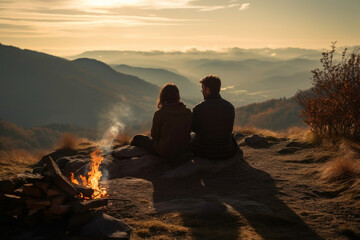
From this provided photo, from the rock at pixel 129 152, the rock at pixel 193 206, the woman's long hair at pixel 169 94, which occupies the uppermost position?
the woman's long hair at pixel 169 94

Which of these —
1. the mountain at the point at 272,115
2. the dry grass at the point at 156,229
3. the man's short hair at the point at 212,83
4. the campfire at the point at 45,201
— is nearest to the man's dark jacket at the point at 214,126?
the man's short hair at the point at 212,83

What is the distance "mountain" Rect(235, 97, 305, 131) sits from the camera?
7444cm

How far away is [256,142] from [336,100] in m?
3.00

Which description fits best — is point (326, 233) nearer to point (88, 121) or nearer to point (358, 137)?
point (358, 137)

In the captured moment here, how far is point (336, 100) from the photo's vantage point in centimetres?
932

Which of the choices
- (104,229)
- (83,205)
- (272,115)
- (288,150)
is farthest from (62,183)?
(272,115)

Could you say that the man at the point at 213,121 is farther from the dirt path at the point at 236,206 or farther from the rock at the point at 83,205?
the rock at the point at 83,205

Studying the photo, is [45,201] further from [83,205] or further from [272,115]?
[272,115]

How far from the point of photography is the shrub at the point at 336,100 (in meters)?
9.02

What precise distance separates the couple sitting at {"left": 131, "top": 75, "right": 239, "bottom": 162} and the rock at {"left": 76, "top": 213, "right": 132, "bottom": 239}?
309cm

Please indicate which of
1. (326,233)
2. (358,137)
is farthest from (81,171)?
(358,137)

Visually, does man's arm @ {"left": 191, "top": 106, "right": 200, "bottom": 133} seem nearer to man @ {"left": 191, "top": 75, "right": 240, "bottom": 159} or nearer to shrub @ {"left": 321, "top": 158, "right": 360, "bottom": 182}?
man @ {"left": 191, "top": 75, "right": 240, "bottom": 159}

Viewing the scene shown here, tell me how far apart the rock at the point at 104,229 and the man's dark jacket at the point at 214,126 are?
3457 mm

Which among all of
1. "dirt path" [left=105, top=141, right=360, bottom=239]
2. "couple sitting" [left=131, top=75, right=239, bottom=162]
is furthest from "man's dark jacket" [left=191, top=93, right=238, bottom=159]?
"dirt path" [left=105, top=141, right=360, bottom=239]
